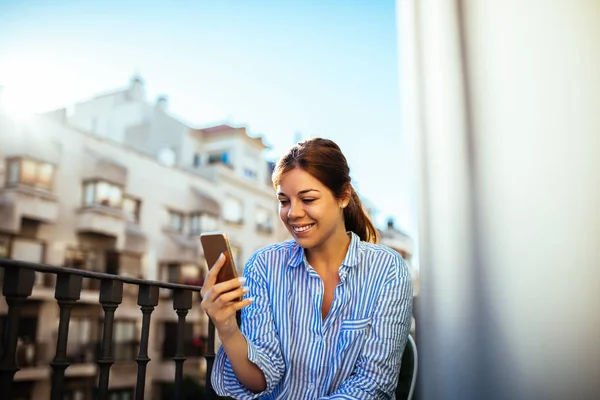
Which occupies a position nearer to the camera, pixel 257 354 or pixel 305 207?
pixel 257 354

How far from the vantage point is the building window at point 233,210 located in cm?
2153

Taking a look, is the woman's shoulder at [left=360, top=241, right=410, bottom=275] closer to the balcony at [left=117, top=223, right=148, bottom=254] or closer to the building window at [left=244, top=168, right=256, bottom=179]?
the balcony at [left=117, top=223, right=148, bottom=254]

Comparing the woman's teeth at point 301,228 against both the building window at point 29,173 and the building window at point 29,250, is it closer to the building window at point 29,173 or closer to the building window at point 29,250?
the building window at point 29,250

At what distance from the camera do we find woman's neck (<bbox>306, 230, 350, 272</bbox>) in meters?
1.27

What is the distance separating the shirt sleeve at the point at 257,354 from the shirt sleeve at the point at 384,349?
0.44 feet

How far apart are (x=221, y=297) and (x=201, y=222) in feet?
66.0

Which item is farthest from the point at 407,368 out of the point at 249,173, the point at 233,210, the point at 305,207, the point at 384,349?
the point at 249,173

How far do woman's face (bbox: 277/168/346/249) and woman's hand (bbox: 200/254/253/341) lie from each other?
237 millimetres

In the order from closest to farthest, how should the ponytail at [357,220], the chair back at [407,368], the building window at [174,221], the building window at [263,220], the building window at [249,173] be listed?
the chair back at [407,368], the ponytail at [357,220], the building window at [174,221], the building window at [249,173], the building window at [263,220]

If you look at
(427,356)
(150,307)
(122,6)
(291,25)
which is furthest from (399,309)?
(122,6)

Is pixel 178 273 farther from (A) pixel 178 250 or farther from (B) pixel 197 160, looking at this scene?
(B) pixel 197 160

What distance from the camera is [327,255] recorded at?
4.19 ft

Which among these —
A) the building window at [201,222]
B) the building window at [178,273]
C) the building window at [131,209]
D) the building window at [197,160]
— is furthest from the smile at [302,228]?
the building window at [197,160]

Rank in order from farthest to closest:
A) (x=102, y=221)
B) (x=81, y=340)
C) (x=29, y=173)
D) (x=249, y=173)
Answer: (x=249, y=173) → (x=102, y=221) → (x=29, y=173) → (x=81, y=340)
